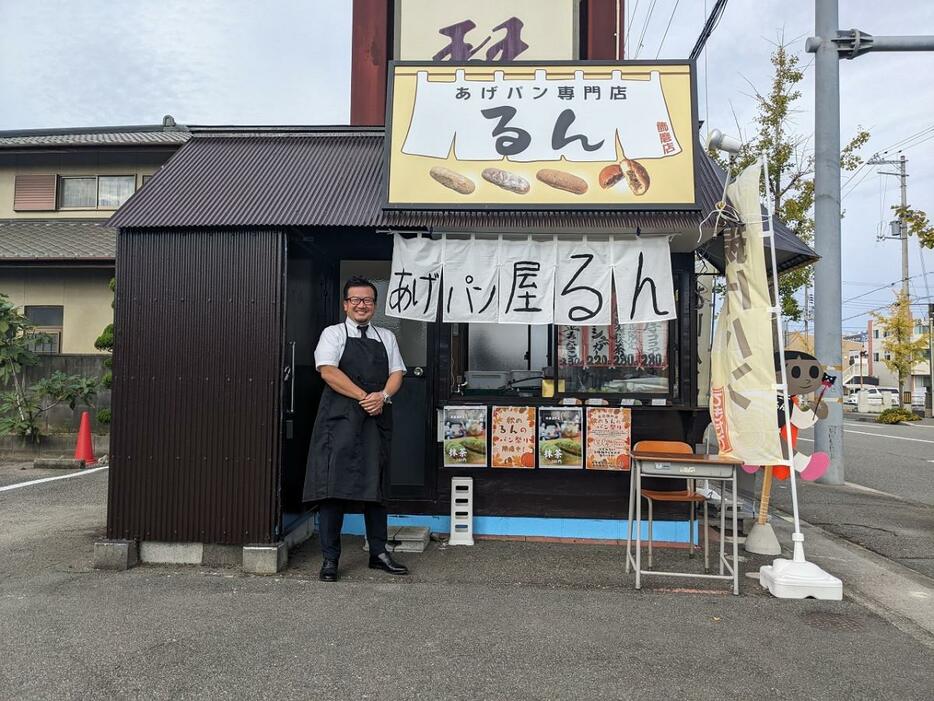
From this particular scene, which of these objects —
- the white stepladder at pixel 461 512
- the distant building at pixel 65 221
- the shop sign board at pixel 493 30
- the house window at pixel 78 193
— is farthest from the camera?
the house window at pixel 78 193

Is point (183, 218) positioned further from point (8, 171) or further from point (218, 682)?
point (8, 171)

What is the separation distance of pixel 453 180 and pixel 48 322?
41.1 feet

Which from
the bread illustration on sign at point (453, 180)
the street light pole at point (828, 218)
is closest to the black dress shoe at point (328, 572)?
the bread illustration on sign at point (453, 180)

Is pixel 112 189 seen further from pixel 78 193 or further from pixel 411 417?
pixel 411 417

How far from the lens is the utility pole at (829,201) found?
9336 mm

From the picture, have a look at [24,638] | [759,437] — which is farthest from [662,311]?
[24,638]

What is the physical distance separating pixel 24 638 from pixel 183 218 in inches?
121

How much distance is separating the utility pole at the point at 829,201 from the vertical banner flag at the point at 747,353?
226 inches

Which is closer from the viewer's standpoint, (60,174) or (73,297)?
(73,297)

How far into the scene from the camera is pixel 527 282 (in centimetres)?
518

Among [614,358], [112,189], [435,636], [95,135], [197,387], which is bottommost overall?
[435,636]

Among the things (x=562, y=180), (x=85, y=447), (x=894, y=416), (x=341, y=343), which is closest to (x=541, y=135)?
(x=562, y=180)

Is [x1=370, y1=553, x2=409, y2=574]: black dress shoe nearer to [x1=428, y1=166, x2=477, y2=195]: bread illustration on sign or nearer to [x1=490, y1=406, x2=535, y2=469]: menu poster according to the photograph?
[x1=490, y1=406, x2=535, y2=469]: menu poster

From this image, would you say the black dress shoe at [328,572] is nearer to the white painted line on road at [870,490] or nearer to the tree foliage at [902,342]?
the white painted line on road at [870,490]
